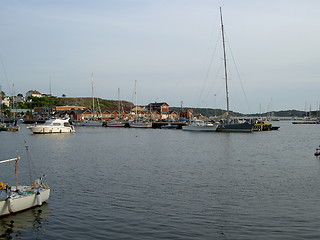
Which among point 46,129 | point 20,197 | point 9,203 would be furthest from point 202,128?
point 9,203

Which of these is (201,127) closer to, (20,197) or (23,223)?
(20,197)

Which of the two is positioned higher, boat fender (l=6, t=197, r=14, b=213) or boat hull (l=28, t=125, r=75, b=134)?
boat hull (l=28, t=125, r=75, b=134)

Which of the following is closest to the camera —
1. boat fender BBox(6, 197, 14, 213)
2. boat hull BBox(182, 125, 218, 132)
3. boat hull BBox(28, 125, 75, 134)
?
boat fender BBox(6, 197, 14, 213)

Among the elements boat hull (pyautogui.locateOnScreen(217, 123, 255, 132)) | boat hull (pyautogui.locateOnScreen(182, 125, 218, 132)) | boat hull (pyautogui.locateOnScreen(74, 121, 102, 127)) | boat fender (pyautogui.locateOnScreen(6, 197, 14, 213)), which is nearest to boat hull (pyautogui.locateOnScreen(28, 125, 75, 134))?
boat hull (pyautogui.locateOnScreen(182, 125, 218, 132))

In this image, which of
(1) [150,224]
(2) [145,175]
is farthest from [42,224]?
(2) [145,175]

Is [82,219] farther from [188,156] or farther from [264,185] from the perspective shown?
[188,156]

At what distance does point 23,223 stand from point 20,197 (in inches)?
63.0

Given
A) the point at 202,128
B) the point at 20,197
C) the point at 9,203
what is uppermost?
the point at 202,128

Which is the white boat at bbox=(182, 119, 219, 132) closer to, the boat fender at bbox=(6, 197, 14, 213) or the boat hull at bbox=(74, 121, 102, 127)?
the boat hull at bbox=(74, 121, 102, 127)

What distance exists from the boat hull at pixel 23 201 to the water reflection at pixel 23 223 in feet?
0.88

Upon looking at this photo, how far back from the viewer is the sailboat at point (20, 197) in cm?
1816

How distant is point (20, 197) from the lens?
740 inches

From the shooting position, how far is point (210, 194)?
2291cm

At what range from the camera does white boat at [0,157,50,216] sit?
18156 millimetres
